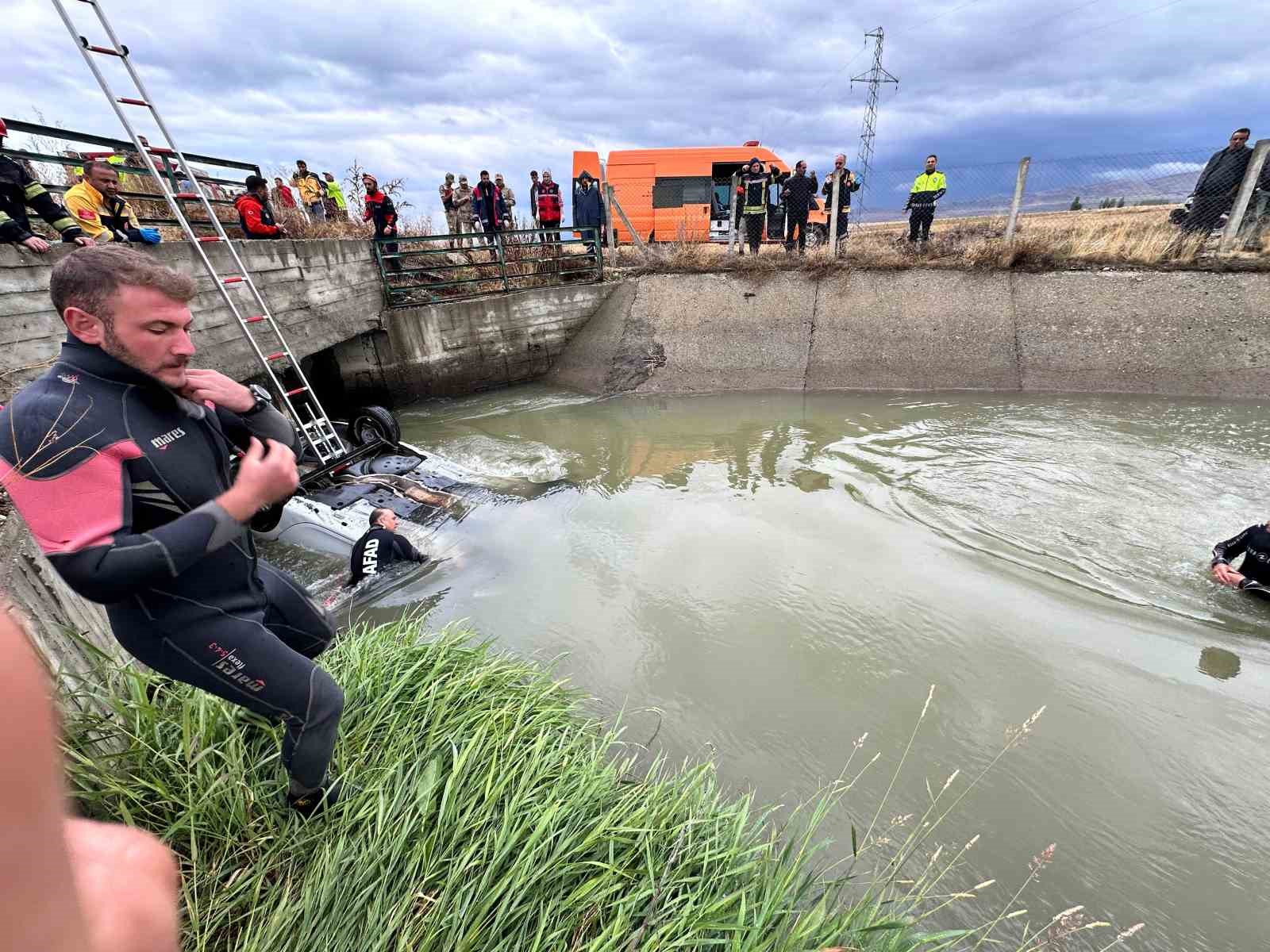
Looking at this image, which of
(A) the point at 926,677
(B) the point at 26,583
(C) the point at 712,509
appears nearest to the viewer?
(B) the point at 26,583

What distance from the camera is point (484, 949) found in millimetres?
1678

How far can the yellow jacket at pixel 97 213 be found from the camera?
4944mm

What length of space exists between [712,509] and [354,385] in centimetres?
728

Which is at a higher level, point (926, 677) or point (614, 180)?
point (614, 180)

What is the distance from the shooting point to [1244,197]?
8.74 metres

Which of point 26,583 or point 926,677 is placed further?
point 926,677

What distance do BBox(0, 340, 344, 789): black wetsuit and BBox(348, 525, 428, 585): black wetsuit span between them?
7.25 ft

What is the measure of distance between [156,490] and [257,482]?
1.09 feet

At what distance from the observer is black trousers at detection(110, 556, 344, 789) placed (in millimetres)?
1715

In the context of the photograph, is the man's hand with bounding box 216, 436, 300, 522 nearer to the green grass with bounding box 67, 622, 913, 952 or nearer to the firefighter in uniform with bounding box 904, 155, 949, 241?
the green grass with bounding box 67, 622, 913, 952

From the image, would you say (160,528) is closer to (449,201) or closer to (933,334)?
(933,334)

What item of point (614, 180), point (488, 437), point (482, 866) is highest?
point (614, 180)

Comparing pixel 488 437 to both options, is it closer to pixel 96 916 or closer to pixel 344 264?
pixel 344 264

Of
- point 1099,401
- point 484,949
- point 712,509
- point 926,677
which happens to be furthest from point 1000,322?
point 484,949
